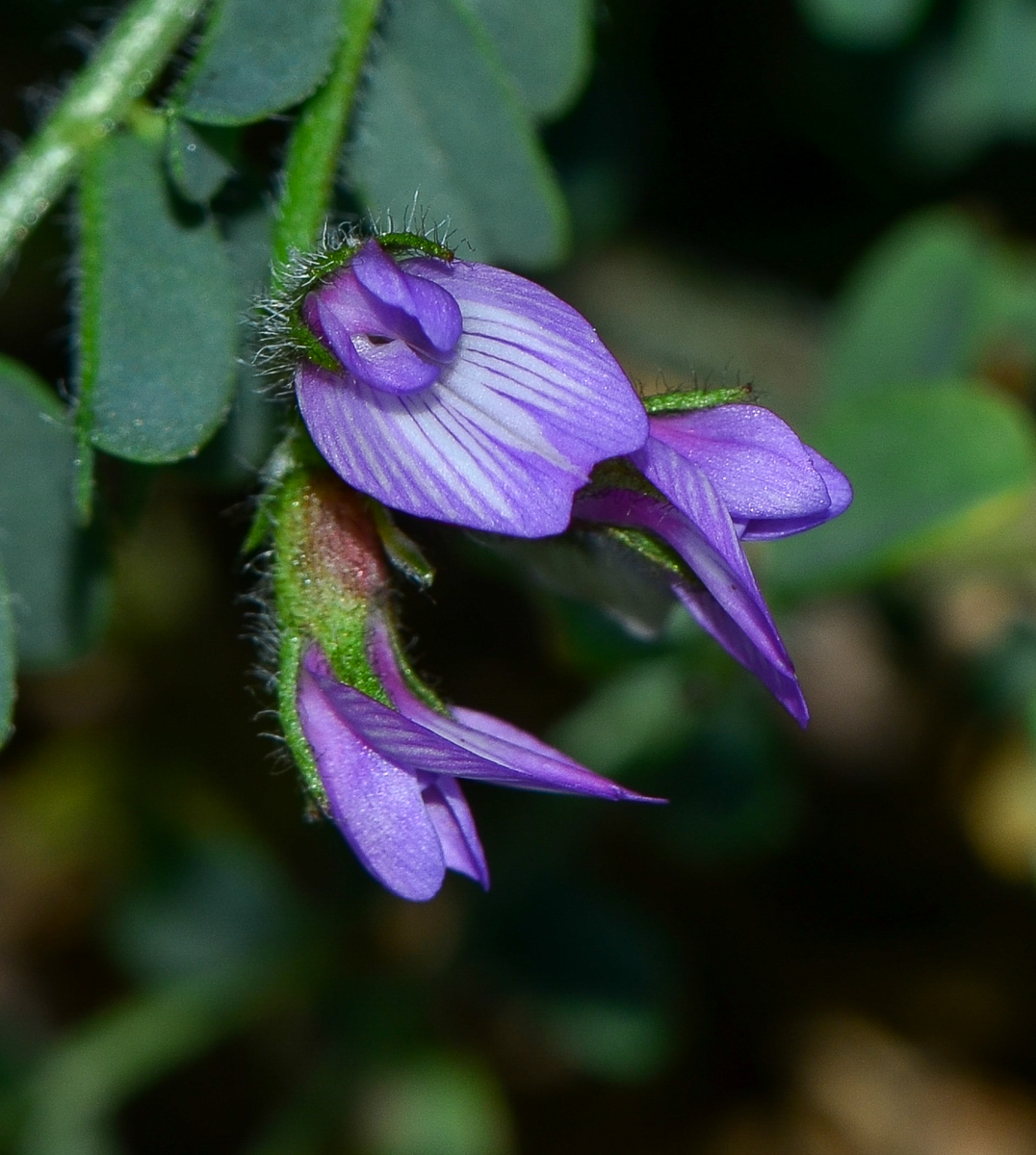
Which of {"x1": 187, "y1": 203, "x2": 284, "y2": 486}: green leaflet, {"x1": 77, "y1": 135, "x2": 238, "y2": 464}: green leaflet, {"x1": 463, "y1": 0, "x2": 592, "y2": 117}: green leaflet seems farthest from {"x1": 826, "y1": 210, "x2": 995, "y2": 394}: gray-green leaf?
{"x1": 77, "y1": 135, "x2": 238, "y2": 464}: green leaflet

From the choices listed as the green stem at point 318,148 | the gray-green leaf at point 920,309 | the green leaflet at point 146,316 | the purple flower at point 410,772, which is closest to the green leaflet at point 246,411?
the green leaflet at point 146,316

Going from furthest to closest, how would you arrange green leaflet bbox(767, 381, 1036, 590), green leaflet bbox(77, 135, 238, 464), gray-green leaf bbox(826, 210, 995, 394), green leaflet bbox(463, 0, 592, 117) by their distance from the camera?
gray-green leaf bbox(826, 210, 995, 394)
green leaflet bbox(767, 381, 1036, 590)
green leaflet bbox(463, 0, 592, 117)
green leaflet bbox(77, 135, 238, 464)

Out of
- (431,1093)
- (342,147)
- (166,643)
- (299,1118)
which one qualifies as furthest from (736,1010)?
(342,147)

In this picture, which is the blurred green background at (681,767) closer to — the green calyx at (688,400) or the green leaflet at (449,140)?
the green leaflet at (449,140)

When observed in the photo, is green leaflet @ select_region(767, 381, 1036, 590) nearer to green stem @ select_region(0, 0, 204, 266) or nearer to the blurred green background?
the blurred green background

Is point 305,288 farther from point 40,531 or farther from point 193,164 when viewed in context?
point 40,531

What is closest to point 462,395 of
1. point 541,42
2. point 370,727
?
point 370,727
